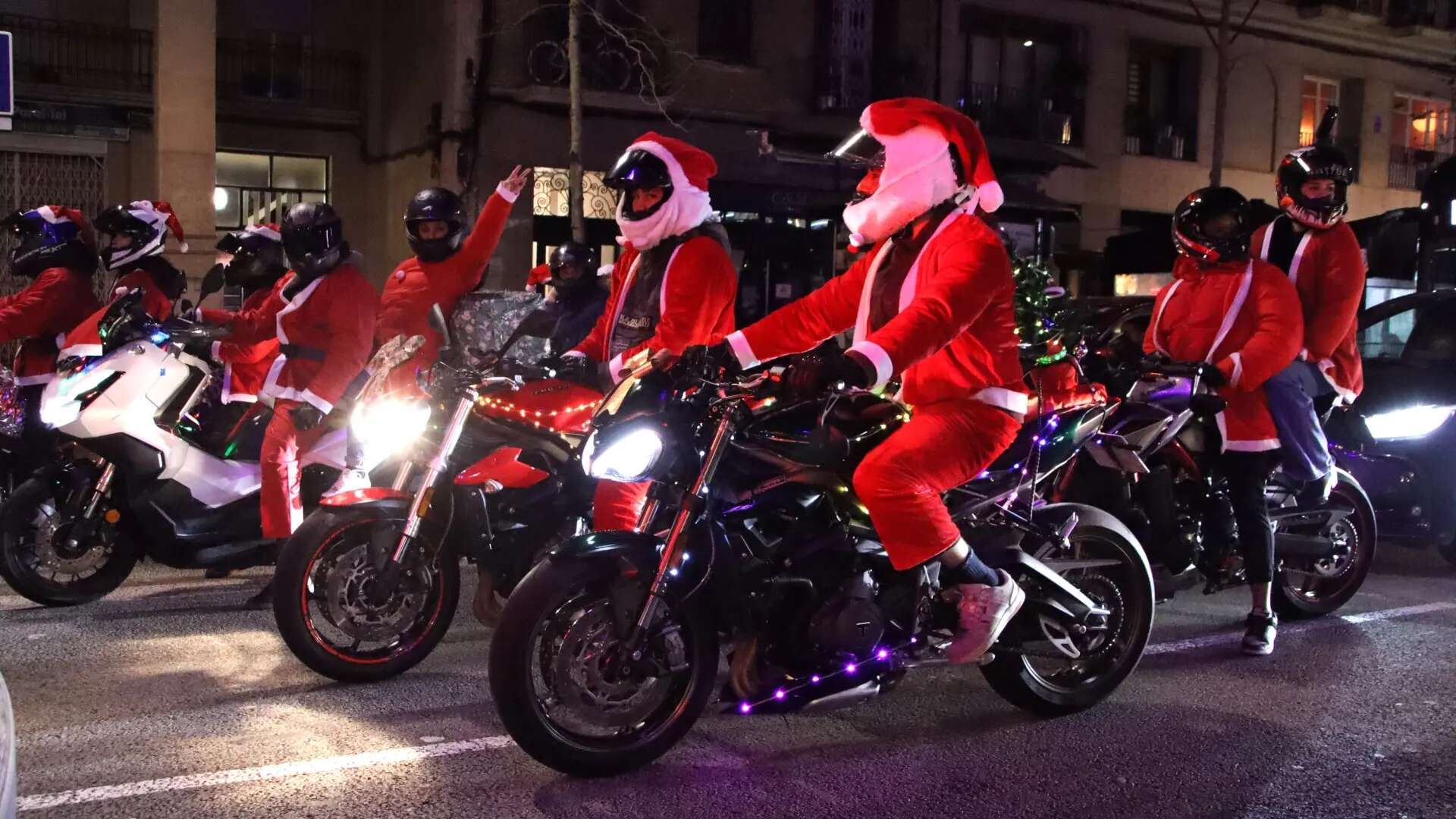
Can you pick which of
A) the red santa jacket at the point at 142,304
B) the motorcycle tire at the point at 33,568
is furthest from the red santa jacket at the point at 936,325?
the red santa jacket at the point at 142,304

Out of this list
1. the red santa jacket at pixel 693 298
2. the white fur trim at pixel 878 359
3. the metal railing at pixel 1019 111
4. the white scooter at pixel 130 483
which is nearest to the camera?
the white fur trim at pixel 878 359

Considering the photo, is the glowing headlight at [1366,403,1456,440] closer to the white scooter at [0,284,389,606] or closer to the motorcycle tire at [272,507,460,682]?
the motorcycle tire at [272,507,460,682]

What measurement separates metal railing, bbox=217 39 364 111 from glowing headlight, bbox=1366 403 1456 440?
17610 millimetres

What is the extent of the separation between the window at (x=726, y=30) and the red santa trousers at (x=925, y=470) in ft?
58.9

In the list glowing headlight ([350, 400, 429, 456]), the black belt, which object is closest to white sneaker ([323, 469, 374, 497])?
glowing headlight ([350, 400, 429, 456])

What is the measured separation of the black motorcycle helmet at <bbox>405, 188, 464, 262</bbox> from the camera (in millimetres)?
6875

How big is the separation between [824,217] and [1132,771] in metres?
17.2

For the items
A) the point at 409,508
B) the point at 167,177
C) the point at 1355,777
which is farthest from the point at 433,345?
the point at 167,177

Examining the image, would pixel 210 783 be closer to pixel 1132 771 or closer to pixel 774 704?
pixel 774 704

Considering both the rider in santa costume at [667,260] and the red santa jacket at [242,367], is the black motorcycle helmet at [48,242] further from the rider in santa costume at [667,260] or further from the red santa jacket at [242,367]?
the rider in santa costume at [667,260]

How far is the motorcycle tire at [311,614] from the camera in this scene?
5074 mm

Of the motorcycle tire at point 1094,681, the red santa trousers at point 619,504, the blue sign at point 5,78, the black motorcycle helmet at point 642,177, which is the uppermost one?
the blue sign at point 5,78

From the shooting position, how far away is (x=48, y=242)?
26.5 feet

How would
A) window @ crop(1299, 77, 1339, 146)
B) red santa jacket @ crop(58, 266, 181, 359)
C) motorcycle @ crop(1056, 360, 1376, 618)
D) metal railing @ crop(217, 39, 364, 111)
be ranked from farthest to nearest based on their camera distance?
window @ crop(1299, 77, 1339, 146) < metal railing @ crop(217, 39, 364, 111) < red santa jacket @ crop(58, 266, 181, 359) < motorcycle @ crop(1056, 360, 1376, 618)
